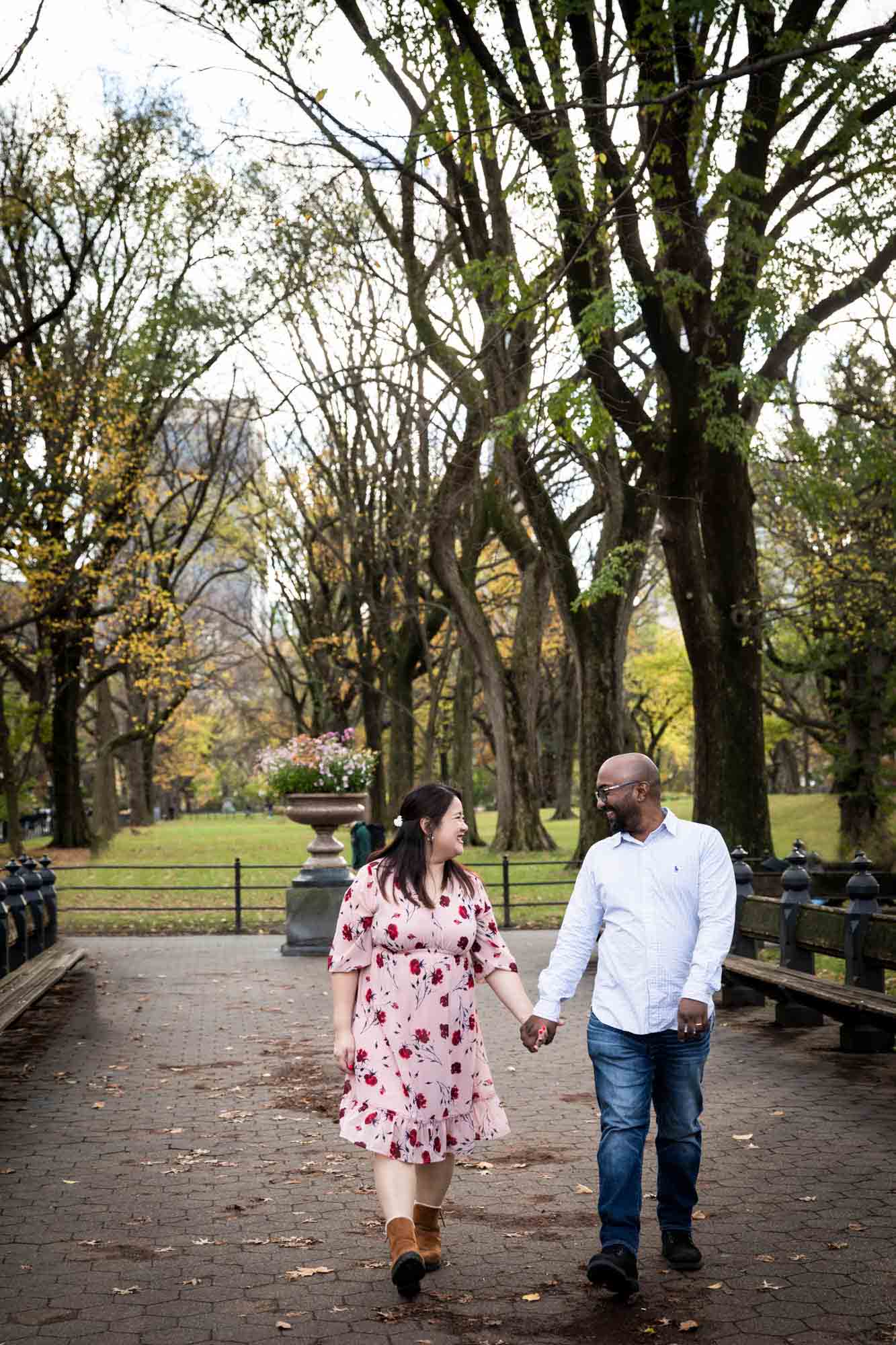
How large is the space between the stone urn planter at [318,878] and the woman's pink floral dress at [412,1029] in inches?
461

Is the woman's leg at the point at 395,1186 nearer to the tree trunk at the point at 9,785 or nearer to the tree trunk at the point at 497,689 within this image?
the tree trunk at the point at 497,689

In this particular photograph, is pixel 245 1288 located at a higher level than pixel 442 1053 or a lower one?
lower

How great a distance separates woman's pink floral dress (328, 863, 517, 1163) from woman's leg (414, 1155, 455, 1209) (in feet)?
0.31

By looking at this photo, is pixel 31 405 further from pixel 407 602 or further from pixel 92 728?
pixel 92 728

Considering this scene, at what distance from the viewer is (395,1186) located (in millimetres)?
4957

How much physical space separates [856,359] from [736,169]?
1239cm

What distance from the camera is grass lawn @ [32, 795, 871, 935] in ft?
68.1

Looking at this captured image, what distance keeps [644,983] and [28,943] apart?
31.0ft

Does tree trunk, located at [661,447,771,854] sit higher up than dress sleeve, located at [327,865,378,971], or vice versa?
tree trunk, located at [661,447,771,854]

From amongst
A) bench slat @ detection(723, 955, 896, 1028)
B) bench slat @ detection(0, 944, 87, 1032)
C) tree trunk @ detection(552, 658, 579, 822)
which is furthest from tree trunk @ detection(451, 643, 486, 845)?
bench slat @ detection(723, 955, 896, 1028)

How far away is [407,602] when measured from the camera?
3297 centimetres

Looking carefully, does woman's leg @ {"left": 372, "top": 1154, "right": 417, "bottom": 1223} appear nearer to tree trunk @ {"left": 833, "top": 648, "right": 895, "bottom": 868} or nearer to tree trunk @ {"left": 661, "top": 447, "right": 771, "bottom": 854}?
tree trunk @ {"left": 661, "top": 447, "right": 771, "bottom": 854}

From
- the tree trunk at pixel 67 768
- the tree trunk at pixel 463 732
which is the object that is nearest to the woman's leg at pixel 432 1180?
the tree trunk at pixel 463 732

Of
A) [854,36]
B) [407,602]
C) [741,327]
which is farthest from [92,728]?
[854,36]
